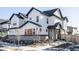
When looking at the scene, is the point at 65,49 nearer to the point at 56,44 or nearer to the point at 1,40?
the point at 56,44

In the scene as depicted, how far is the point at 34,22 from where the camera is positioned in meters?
2.19

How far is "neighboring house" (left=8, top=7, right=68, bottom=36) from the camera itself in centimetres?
218

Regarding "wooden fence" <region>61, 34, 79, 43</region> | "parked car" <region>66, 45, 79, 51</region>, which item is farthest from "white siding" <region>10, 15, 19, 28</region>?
"parked car" <region>66, 45, 79, 51</region>

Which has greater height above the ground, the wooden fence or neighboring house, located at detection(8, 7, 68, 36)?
neighboring house, located at detection(8, 7, 68, 36)

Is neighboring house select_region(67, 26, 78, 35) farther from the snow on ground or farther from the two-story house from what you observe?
the snow on ground

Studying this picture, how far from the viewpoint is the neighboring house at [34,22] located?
2176mm

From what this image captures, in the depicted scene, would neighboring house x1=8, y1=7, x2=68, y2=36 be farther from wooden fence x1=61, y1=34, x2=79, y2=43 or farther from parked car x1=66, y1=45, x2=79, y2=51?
parked car x1=66, y1=45, x2=79, y2=51

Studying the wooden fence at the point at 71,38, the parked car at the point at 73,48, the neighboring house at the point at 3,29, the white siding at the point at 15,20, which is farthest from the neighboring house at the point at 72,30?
the neighboring house at the point at 3,29

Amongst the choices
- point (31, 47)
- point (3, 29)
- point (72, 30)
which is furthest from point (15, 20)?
point (72, 30)

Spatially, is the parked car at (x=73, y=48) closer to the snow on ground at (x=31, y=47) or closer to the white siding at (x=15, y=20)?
the snow on ground at (x=31, y=47)

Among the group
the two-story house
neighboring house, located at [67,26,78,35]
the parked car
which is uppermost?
the two-story house

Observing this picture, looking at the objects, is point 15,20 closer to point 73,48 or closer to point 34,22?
point 34,22
